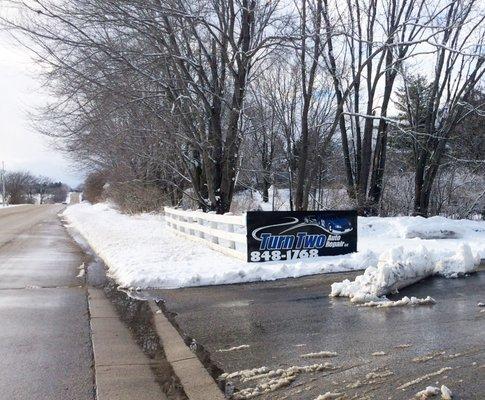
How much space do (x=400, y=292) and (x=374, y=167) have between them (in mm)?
16009

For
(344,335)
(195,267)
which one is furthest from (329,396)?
(195,267)

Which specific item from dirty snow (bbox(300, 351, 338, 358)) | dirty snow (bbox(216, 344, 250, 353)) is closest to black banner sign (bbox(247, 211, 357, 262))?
dirty snow (bbox(216, 344, 250, 353))

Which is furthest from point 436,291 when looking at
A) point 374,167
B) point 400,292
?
point 374,167

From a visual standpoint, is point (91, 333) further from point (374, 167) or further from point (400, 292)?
point (374, 167)

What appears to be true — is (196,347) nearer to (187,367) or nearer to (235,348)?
(235,348)

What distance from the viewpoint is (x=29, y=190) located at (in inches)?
5822

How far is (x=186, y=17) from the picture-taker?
13680 mm

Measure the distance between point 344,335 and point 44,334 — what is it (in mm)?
3346

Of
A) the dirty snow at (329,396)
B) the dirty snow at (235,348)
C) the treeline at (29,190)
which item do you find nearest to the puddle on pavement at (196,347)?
the dirty snow at (235,348)

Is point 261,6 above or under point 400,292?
above

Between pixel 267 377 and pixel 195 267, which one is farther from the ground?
pixel 195 267

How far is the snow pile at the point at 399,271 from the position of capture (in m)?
7.46

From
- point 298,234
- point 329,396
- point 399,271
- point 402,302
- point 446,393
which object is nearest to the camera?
point 446,393

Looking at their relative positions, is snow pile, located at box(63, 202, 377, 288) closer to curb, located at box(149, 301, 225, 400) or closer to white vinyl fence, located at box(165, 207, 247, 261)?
white vinyl fence, located at box(165, 207, 247, 261)
